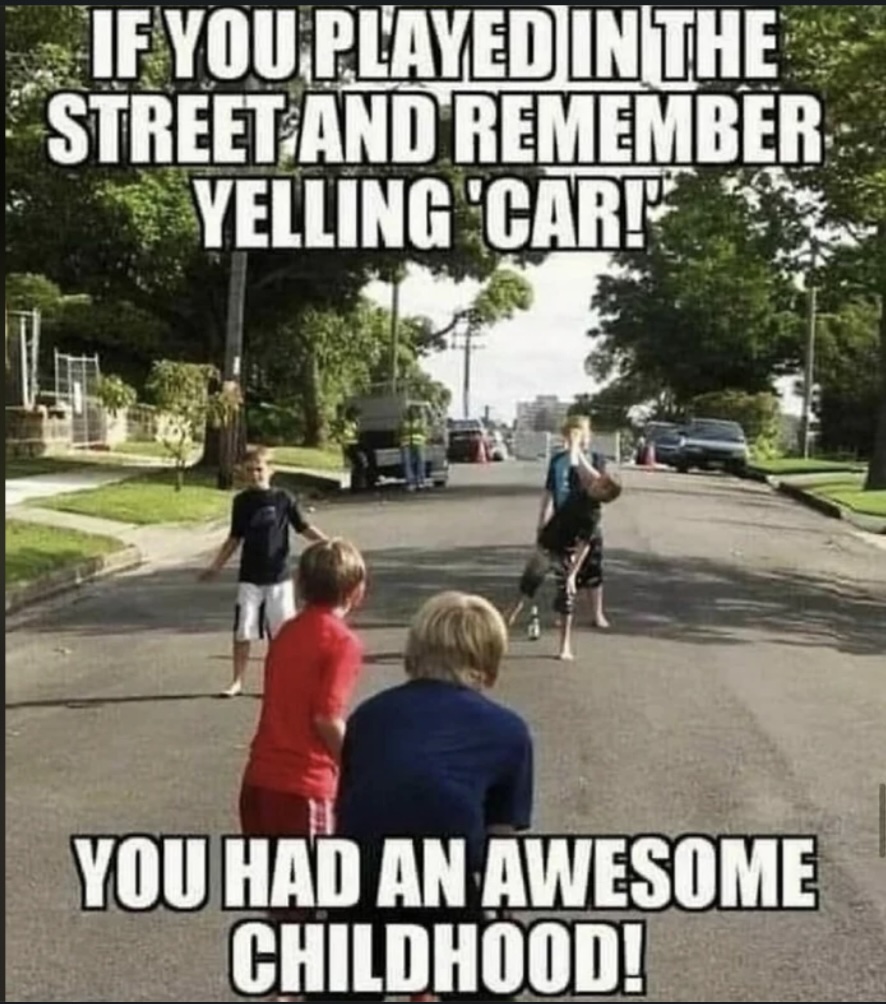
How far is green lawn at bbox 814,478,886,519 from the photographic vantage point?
31438mm

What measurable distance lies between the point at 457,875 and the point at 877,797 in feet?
15.9

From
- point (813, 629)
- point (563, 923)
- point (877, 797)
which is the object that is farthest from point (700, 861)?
point (813, 629)

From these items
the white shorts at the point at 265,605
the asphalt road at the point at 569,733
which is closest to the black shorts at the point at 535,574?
the asphalt road at the point at 569,733

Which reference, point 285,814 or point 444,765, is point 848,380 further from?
point 444,765

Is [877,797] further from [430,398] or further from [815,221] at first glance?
[815,221]

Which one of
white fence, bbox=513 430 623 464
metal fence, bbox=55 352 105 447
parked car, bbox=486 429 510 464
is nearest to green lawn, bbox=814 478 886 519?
metal fence, bbox=55 352 105 447

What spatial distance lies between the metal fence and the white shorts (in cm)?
1080

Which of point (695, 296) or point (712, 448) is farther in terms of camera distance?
point (712, 448)

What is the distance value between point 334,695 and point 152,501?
1353cm

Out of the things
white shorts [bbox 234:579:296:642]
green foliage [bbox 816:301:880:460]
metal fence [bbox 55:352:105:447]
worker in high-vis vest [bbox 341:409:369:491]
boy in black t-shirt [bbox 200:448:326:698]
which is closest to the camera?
boy in black t-shirt [bbox 200:448:326:698]

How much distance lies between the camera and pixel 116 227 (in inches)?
382

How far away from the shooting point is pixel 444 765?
466 centimetres
